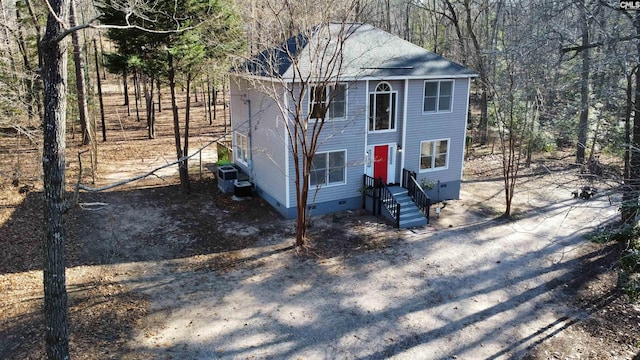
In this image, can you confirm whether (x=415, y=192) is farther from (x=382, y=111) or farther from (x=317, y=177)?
(x=317, y=177)

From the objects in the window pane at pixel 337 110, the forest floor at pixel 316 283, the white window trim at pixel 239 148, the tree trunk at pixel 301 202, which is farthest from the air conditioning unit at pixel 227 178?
the tree trunk at pixel 301 202

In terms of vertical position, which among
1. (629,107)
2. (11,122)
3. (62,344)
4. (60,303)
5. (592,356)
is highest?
(629,107)

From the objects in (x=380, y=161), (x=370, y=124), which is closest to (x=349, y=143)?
(x=370, y=124)

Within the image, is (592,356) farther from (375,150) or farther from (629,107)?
(375,150)

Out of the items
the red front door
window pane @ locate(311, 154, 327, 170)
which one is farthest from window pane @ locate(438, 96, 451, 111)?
window pane @ locate(311, 154, 327, 170)

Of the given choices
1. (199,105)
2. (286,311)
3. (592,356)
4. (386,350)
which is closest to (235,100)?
(286,311)

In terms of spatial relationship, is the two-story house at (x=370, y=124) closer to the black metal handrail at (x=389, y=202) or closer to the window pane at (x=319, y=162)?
the window pane at (x=319, y=162)

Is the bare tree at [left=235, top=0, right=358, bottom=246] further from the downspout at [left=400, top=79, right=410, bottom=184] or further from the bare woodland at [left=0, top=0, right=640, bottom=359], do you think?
the downspout at [left=400, top=79, right=410, bottom=184]
